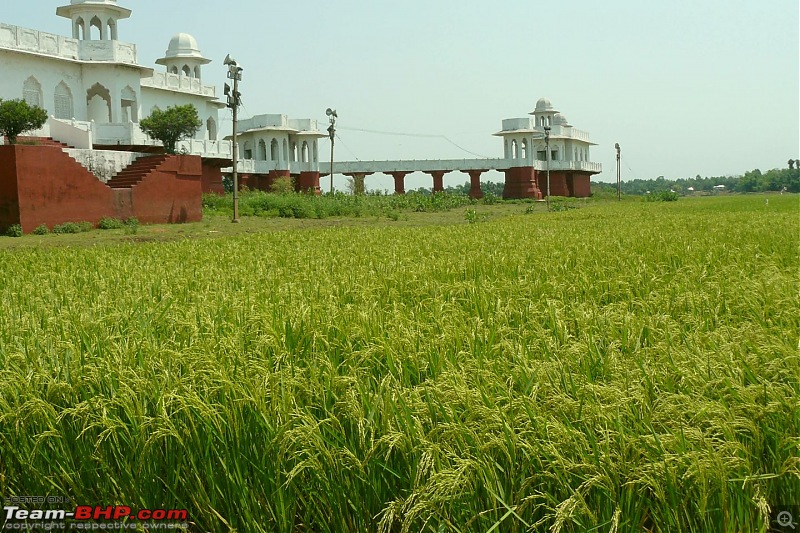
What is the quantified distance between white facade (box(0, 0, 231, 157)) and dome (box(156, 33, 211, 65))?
511 centimetres

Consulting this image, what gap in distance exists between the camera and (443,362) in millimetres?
3111

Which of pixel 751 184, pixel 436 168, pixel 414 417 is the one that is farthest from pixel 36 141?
pixel 751 184

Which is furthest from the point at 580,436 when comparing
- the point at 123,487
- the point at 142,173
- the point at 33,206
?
the point at 142,173

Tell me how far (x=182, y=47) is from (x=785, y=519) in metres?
37.0

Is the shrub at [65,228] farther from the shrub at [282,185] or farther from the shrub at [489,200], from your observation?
the shrub at [489,200]

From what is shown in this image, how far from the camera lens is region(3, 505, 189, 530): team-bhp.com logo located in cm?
238

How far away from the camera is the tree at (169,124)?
25.8m

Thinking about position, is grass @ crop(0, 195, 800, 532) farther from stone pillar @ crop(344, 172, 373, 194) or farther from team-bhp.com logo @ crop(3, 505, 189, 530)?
stone pillar @ crop(344, 172, 373, 194)

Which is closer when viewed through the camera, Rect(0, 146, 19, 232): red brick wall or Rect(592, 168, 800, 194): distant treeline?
Rect(0, 146, 19, 232): red brick wall

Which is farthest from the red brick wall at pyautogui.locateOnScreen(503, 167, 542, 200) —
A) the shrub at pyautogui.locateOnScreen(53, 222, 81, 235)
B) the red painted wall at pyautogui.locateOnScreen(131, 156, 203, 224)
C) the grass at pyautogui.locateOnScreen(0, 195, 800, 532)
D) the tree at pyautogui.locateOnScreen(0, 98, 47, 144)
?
the grass at pyautogui.locateOnScreen(0, 195, 800, 532)

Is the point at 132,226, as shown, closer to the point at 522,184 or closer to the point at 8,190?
the point at 8,190

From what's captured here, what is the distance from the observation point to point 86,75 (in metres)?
27.2

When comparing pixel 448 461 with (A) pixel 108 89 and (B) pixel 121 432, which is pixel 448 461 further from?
(A) pixel 108 89

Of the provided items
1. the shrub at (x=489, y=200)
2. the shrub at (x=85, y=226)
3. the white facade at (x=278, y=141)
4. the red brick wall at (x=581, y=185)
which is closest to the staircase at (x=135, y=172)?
the shrub at (x=85, y=226)
